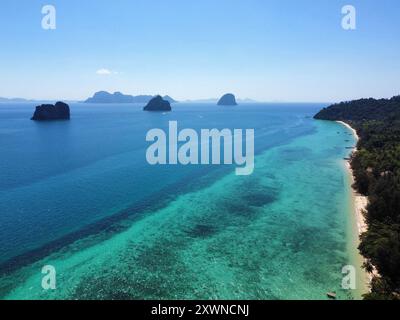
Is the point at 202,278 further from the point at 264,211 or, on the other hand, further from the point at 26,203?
the point at 26,203

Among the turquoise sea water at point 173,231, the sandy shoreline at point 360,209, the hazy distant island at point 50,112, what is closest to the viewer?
the turquoise sea water at point 173,231

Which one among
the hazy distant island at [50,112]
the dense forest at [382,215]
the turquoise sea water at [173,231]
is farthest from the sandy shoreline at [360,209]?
the hazy distant island at [50,112]

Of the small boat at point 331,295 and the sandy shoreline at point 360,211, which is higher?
the sandy shoreline at point 360,211
